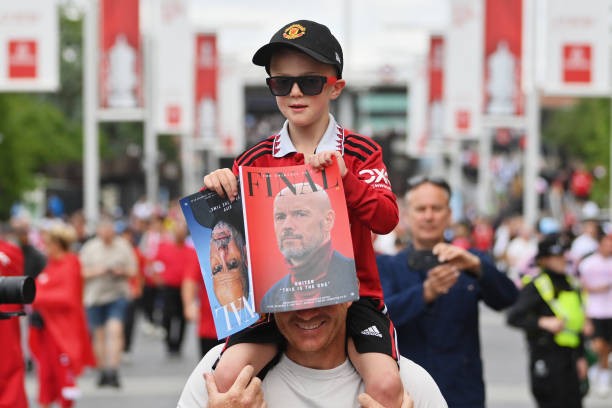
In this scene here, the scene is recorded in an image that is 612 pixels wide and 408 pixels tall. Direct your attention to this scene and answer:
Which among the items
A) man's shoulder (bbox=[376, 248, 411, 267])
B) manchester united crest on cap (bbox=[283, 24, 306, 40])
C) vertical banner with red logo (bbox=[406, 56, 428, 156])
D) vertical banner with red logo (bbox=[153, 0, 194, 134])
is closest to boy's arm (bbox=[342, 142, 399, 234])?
manchester united crest on cap (bbox=[283, 24, 306, 40])

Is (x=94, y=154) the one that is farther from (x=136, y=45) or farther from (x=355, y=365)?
(x=355, y=365)

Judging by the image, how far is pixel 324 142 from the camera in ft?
16.0

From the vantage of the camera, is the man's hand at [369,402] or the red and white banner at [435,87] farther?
the red and white banner at [435,87]

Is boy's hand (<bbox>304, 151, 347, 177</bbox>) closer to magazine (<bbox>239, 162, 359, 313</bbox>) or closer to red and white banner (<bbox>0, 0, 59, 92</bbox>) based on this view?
magazine (<bbox>239, 162, 359, 313</bbox>)

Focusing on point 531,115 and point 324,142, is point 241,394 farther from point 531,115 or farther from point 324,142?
point 531,115

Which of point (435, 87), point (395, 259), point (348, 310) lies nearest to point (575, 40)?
point (395, 259)

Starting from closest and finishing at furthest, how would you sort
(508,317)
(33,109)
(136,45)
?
(508,317)
(136,45)
(33,109)

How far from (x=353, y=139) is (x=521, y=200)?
133ft

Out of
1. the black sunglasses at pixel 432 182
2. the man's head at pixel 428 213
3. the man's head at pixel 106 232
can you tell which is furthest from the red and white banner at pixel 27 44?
the man's head at pixel 428 213

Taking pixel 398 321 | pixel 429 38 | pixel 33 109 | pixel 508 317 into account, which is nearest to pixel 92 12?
pixel 429 38

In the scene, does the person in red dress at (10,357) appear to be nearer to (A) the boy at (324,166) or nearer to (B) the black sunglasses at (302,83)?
(A) the boy at (324,166)

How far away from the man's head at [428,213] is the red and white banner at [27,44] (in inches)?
377

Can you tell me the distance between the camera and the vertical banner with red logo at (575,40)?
19.9m

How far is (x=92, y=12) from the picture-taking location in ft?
88.8
